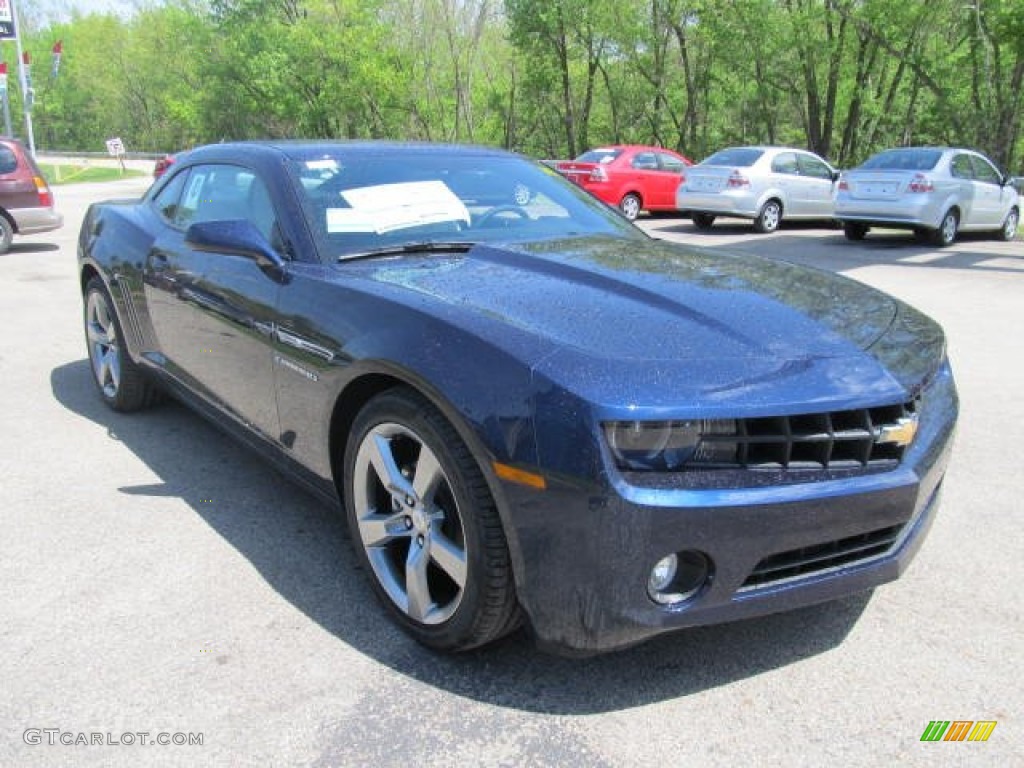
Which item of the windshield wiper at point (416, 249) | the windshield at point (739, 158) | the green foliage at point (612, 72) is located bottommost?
the windshield wiper at point (416, 249)

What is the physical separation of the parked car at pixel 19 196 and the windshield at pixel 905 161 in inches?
498

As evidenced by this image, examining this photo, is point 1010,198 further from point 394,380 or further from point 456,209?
point 394,380

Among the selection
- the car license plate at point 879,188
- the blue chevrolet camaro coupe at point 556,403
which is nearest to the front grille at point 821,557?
the blue chevrolet camaro coupe at point 556,403

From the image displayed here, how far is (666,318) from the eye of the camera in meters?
2.37

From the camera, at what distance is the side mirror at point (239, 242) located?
2.98 meters

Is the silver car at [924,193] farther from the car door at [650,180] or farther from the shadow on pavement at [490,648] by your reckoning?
the shadow on pavement at [490,648]

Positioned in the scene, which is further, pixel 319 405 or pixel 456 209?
pixel 456 209

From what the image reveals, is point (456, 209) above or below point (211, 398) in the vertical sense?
above

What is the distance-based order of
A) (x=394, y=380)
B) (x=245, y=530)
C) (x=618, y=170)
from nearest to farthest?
(x=394, y=380) → (x=245, y=530) → (x=618, y=170)

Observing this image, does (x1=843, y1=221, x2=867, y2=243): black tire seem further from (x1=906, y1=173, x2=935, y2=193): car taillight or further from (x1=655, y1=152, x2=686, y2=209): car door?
(x1=655, y1=152, x2=686, y2=209): car door

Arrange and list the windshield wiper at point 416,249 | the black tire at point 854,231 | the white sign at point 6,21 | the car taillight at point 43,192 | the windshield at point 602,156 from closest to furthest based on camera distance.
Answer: the windshield wiper at point 416,249 < the car taillight at point 43,192 < the black tire at point 854,231 < the windshield at point 602,156 < the white sign at point 6,21

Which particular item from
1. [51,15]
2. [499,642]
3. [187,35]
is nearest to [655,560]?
[499,642]

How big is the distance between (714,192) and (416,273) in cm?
1300

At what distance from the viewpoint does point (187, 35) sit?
5144cm
